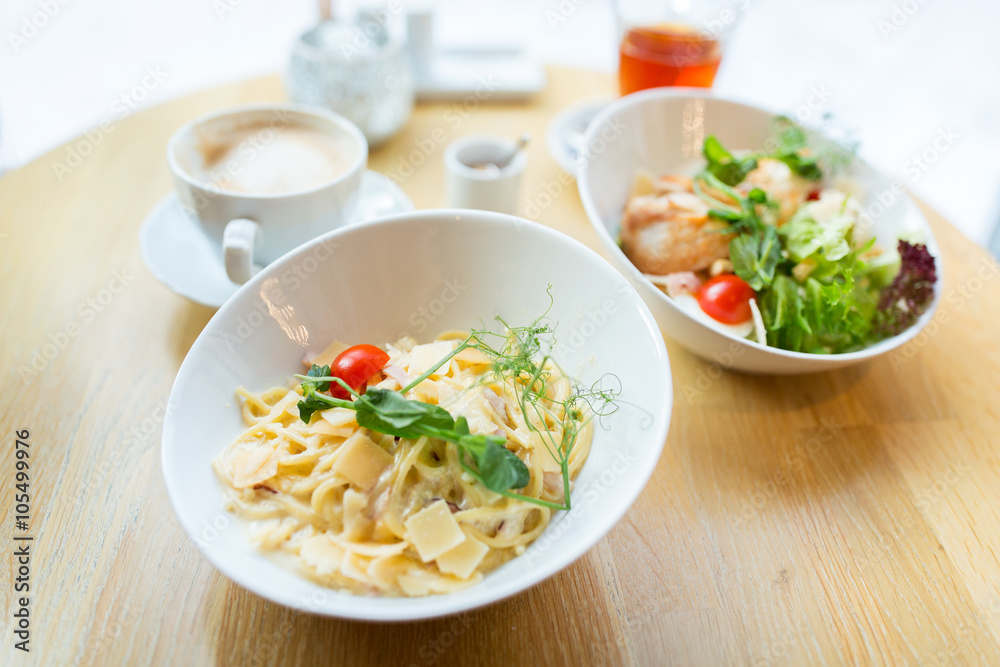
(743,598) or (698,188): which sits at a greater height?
(698,188)

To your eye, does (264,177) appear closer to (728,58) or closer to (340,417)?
(340,417)

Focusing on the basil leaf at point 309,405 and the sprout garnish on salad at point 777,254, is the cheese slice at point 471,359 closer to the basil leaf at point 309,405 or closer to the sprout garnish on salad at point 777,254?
the basil leaf at point 309,405

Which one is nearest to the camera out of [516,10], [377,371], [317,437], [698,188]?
[317,437]

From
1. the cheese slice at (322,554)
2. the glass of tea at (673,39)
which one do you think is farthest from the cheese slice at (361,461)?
the glass of tea at (673,39)

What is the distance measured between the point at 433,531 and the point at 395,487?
0.43 ft

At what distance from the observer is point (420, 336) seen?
1646 mm

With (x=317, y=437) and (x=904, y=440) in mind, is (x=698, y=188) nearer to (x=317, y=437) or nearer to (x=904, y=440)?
(x=904, y=440)

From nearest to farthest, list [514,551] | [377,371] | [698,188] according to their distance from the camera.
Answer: [514,551] < [377,371] < [698,188]

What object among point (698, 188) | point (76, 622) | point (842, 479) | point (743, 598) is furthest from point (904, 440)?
point (76, 622)

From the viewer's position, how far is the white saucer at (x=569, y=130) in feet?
7.84

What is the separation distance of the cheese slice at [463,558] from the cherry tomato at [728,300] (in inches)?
38.8

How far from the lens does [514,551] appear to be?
1188mm

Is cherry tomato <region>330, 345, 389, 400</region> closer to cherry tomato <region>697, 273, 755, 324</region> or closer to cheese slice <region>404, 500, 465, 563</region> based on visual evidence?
cheese slice <region>404, 500, 465, 563</region>

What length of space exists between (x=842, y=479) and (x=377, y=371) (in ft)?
3.62
